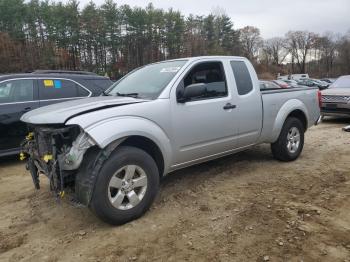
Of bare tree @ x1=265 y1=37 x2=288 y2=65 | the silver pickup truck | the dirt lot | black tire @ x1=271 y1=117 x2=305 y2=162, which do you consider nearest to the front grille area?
black tire @ x1=271 y1=117 x2=305 y2=162

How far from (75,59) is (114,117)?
41.4m

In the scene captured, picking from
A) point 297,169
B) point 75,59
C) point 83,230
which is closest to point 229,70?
point 297,169

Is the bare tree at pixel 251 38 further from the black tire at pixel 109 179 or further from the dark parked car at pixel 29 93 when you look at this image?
the black tire at pixel 109 179

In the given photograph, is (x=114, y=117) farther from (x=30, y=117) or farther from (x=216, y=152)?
(x=216, y=152)

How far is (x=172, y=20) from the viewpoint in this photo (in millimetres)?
54312

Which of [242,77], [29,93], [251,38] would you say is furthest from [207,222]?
[251,38]

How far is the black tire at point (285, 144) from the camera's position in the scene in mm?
5934

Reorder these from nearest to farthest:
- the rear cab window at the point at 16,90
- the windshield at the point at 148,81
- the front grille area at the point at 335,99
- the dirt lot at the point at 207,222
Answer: the dirt lot at the point at 207,222
the windshield at the point at 148,81
the rear cab window at the point at 16,90
the front grille area at the point at 335,99

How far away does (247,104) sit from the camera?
515 cm

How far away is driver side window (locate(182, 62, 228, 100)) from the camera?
4.61 metres

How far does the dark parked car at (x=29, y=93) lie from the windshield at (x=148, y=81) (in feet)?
7.69

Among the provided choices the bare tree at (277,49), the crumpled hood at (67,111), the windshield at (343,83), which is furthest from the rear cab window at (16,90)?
the bare tree at (277,49)

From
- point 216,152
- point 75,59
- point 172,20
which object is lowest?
point 216,152

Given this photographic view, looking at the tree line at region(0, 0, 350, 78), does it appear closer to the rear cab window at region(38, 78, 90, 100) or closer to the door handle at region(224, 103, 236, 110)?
the rear cab window at region(38, 78, 90, 100)
